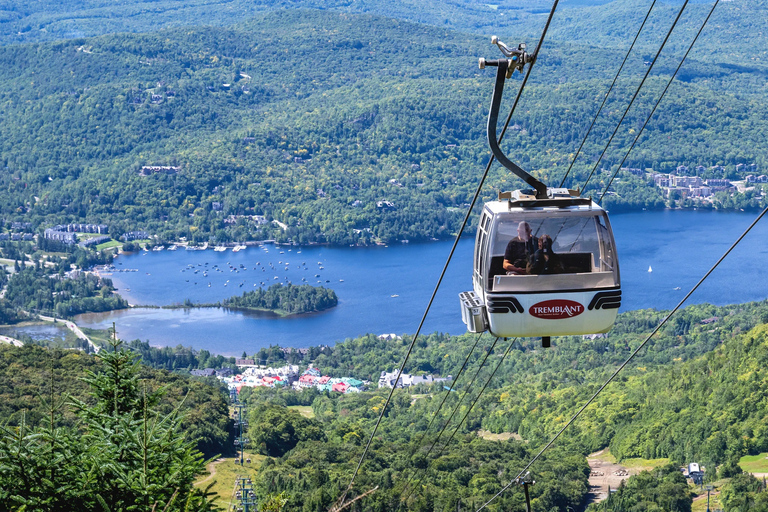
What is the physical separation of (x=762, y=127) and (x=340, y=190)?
55.0 meters

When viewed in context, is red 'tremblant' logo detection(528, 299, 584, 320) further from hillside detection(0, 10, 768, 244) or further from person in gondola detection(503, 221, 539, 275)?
hillside detection(0, 10, 768, 244)

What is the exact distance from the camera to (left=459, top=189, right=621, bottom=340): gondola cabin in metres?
7.35

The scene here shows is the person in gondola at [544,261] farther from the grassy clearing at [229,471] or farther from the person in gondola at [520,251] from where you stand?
the grassy clearing at [229,471]

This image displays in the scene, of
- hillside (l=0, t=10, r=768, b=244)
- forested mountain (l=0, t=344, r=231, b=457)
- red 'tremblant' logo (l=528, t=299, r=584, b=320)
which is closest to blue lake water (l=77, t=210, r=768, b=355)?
hillside (l=0, t=10, r=768, b=244)

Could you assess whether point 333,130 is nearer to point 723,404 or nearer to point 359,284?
point 359,284

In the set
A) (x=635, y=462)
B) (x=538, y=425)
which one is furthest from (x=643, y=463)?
(x=538, y=425)

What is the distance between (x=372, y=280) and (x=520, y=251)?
7763cm

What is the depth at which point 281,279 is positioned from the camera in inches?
3447

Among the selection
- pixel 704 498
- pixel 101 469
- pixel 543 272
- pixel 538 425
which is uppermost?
pixel 543 272

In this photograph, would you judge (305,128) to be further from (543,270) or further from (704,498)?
(543,270)

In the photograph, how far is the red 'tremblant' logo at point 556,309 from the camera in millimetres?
7391

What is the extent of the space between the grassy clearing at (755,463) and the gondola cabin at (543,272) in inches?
988

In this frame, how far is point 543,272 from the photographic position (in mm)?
7543

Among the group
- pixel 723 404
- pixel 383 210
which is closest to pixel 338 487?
pixel 723 404
